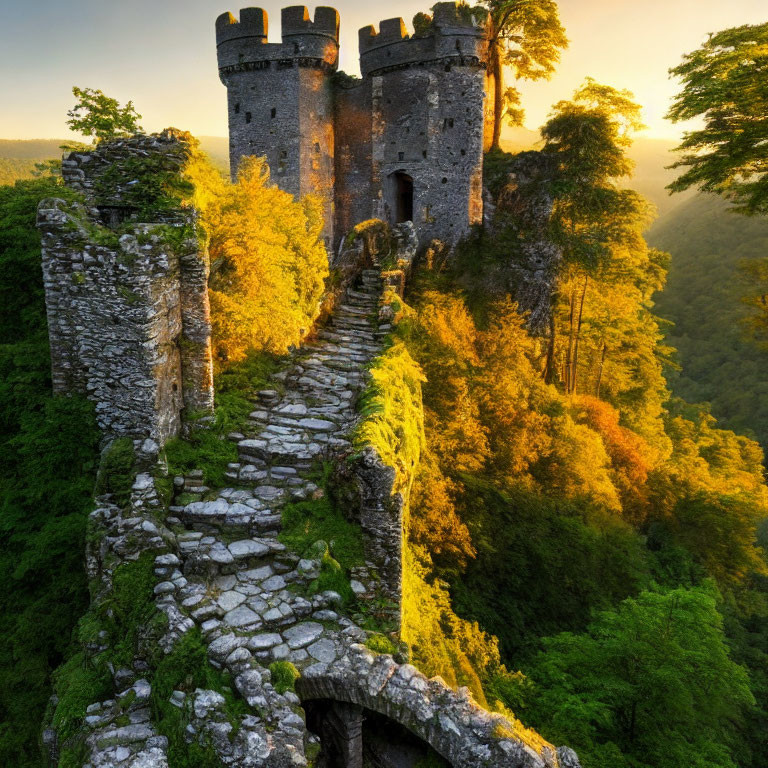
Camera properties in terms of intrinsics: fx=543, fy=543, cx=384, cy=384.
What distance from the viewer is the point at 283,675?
18.4 feet

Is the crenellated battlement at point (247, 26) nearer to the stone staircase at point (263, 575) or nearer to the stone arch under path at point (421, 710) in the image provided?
the stone staircase at point (263, 575)

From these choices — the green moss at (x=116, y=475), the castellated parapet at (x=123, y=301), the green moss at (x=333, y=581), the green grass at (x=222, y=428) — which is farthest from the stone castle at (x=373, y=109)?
the green moss at (x=333, y=581)

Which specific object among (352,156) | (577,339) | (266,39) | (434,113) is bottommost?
(577,339)

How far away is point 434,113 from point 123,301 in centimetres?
2119

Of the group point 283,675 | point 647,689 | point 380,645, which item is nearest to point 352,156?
point 647,689

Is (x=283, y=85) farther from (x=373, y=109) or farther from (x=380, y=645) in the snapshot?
(x=380, y=645)

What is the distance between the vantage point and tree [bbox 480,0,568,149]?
80.3 ft

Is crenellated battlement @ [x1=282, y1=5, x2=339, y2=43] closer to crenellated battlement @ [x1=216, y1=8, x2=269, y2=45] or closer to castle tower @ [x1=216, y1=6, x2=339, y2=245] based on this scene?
castle tower @ [x1=216, y1=6, x2=339, y2=245]

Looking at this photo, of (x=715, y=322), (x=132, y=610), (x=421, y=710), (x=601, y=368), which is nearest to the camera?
(x=421, y=710)

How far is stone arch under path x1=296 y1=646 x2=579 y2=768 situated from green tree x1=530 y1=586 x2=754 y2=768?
16.2 feet

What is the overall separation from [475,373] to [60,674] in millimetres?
14375

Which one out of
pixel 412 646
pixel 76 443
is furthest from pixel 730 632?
pixel 76 443

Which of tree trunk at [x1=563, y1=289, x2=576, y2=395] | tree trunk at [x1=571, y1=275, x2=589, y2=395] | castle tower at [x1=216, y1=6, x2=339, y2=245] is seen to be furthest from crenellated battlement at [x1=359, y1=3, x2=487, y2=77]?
tree trunk at [x1=563, y1=289, x2=576, y2=395]

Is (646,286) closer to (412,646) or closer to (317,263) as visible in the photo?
(317,263)
